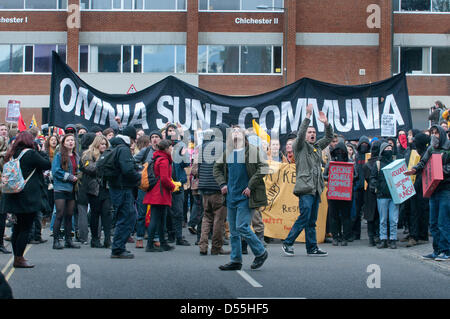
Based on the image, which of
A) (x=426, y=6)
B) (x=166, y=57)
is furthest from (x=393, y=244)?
(x=426, y=6)

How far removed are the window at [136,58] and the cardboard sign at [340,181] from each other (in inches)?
1001

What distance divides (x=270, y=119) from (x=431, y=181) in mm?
4040

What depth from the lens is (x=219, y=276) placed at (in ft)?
29.7

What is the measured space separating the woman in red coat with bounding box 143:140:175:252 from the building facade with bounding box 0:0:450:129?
1029 inches

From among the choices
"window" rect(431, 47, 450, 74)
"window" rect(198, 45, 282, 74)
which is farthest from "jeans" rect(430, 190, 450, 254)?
"window" rect(431, 47, 450, 74)

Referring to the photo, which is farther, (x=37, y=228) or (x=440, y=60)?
(x=440, y=60)

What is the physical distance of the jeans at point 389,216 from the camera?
12.8 m

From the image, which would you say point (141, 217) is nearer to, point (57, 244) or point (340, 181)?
point (57, 244)

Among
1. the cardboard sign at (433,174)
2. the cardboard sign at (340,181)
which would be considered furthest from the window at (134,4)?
the cardboard sign at (433,174)

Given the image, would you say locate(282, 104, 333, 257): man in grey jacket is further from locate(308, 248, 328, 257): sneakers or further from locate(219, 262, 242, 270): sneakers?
locate(219, 262, 242, 270): sneakers

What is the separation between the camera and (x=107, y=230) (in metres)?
12.3

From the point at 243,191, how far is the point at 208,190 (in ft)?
6.46

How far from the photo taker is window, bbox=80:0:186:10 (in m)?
38.2
